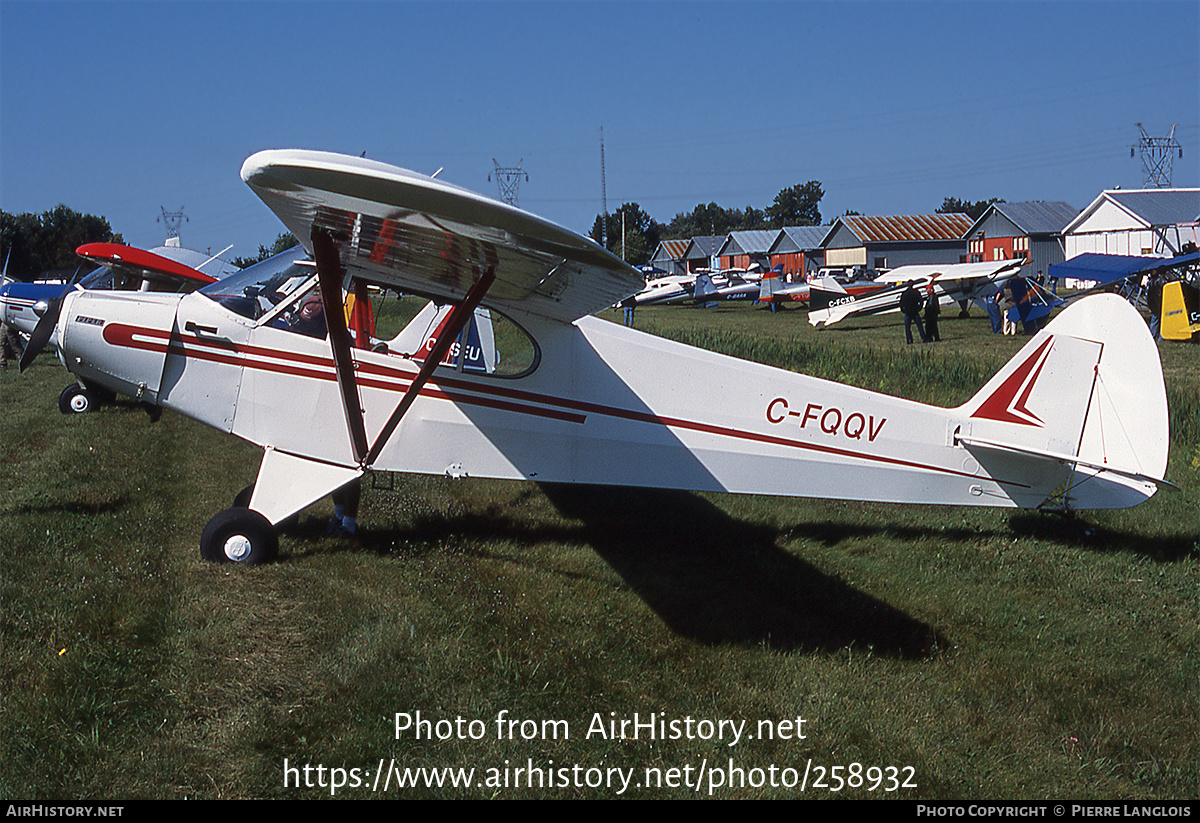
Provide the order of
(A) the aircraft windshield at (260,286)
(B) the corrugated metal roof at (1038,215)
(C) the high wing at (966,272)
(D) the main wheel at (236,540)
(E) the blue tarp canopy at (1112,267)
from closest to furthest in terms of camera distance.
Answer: (D) the main wheel at (236,540), (A) the aircraft windshield at (260,286), (E) the blue tarp canopy at (1112,267), (C) the high wing at (966,272), (B) the corrugated metal roof at (1038,215)

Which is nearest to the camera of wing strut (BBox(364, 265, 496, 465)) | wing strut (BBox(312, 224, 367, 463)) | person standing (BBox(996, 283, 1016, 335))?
wing strut (BBox(312, 224, 367, 463))

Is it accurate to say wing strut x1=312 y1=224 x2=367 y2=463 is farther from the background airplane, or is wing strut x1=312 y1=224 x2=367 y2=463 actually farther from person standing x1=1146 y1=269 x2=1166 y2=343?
person standing x1=1146 y1=269 x2=1166 y2=343

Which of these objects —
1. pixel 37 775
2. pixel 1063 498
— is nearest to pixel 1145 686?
pixel 1063 498

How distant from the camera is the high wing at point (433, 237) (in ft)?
12.1

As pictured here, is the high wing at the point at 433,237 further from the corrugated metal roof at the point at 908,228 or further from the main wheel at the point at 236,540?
the corrugated metal roof at the point at 908,228

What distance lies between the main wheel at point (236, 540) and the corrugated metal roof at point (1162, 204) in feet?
196

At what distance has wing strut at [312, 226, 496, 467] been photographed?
4.89 meters

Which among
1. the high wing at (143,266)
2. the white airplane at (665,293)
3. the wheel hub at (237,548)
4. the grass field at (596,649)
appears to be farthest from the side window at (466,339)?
the white airplane at (665,293)

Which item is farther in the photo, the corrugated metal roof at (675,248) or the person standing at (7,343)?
the corrugated metal roof at (675,248)

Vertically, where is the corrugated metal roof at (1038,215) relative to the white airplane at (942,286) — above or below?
above

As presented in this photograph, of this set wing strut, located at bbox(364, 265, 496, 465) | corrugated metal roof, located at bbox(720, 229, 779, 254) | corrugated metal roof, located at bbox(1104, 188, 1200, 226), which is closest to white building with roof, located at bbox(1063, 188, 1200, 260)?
corrugated metal roof, located at bbox(1104, 188, 1200, 226)

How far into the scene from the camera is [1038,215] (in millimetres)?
65188

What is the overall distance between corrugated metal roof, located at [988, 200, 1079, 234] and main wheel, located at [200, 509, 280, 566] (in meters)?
66.4

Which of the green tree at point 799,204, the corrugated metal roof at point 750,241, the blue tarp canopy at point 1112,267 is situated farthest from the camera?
the green tree at point 799,204
